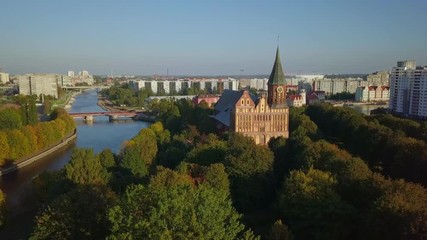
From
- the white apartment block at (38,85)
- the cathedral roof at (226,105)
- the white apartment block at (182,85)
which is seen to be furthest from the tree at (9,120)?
the white apartment block at (182,85)

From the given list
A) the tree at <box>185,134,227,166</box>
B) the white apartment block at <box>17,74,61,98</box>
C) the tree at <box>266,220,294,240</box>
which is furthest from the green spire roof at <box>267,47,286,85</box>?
the white apartment block at <box>17,74,61,98</box>

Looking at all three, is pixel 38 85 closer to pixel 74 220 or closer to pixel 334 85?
pixel 334 85

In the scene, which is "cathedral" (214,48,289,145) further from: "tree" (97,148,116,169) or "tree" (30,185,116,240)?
"tree" (30,185,116,240)

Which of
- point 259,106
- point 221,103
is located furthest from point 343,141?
point 221,103

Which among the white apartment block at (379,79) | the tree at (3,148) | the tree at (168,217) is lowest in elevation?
the tree at (3,148)

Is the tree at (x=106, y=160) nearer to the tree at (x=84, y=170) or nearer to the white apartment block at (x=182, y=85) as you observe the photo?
the tree at (x=84, y=170)

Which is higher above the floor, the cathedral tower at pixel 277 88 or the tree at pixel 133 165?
the cathedral tower at pixel 277 88
